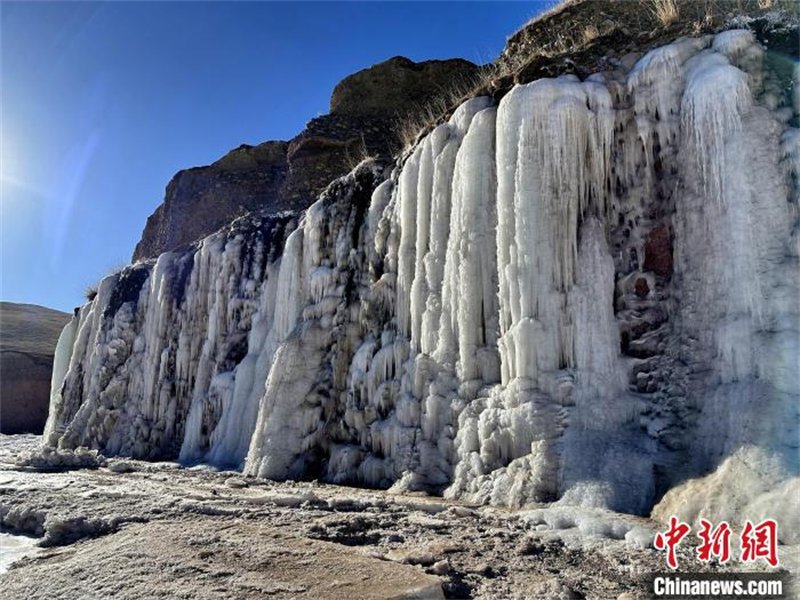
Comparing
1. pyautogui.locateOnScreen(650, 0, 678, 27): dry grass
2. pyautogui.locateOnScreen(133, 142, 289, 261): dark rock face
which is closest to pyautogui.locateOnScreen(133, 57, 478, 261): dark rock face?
pyautogui.locateOnScreen(133, 142, 289, 261): dark rock face

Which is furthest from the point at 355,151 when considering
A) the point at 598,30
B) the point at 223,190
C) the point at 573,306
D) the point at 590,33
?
the point at 573,306

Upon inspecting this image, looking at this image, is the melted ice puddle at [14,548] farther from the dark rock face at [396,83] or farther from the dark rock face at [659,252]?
the dark rock face at [396,83]

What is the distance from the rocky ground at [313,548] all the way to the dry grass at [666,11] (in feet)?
22.7

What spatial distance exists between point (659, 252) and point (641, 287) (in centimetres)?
49

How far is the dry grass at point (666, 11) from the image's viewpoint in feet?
30.3

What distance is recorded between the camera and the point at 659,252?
26.7 feet

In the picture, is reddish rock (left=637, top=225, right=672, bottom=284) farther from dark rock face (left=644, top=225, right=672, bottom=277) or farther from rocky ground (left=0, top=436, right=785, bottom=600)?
rocky ground (left=0, top=436, right=785, bottom=600)

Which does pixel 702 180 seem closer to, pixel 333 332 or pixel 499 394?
pixel 499 394

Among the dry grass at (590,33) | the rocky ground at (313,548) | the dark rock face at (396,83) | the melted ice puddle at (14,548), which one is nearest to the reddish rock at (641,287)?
the rocky ground at (313,548)

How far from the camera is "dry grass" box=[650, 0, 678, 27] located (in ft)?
30.3

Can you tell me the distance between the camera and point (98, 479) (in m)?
10.6

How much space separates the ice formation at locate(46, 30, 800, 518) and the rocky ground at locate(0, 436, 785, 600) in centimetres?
113

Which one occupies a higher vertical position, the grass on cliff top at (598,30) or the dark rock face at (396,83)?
the dark rock face at (396,83)

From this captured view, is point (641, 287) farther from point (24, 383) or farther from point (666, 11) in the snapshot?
point (24, 383)
